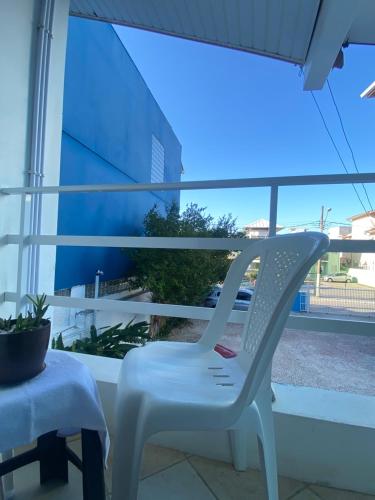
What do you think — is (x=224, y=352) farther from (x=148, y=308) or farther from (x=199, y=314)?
(x=148, y=308)

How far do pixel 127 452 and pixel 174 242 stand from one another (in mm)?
713

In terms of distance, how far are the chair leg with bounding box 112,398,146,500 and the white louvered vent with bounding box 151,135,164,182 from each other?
6665mm

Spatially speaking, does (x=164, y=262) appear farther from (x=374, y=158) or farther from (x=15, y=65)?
(x=374, y=158)

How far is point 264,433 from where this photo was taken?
72cm

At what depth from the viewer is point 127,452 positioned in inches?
25.8

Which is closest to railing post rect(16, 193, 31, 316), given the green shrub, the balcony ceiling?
the green shrub

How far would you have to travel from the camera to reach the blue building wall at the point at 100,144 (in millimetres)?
3545

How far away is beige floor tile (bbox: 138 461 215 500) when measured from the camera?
34.8 inches

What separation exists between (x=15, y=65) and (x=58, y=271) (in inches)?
93.4

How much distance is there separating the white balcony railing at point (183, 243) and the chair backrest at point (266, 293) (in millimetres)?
87

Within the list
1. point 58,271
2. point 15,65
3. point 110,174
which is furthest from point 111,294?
point 15,65

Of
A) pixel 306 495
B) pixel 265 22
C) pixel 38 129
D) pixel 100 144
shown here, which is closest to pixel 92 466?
pixel 306 495

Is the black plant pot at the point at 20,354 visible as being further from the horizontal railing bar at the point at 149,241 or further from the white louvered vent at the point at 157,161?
the white louvered vent at the point at 157,161

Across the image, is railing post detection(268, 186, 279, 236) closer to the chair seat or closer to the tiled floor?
the chair seat
